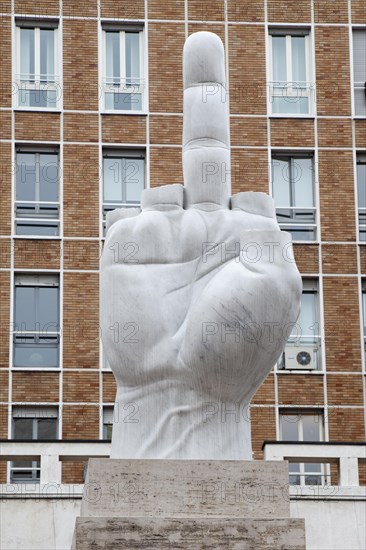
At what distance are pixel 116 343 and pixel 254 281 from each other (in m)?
1.58

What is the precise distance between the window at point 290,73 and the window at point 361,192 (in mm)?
1536

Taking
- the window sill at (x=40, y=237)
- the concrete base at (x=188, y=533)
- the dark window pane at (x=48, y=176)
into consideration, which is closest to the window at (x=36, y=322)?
the window sill at (x=40, y=237)

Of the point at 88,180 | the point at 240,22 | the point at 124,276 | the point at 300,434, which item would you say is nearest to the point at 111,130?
the point at 88,180

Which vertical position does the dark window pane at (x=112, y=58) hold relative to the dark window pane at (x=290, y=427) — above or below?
above

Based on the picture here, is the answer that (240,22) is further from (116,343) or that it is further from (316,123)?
(116,343)

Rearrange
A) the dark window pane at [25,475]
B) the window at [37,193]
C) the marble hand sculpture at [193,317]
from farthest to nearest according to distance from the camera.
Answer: the window at [37,193] < the dark window pane at [25,475] < the marble hand sculpture at [193,317]

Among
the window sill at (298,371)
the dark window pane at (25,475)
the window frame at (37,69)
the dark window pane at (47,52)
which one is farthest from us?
the dark window pane at (47,52)

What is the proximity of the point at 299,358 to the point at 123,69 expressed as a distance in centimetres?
733

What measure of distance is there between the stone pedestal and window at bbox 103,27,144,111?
22.3 metres

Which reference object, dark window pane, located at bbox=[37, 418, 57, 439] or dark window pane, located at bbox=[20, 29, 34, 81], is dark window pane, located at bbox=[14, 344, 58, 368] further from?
dark window pane, located at bbox=[20, 29, 34, 81]

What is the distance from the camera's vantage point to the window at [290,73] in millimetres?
40719

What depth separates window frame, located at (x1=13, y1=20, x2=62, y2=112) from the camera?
131ft

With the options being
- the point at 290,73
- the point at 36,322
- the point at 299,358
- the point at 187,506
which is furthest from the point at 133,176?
the point at 187,506

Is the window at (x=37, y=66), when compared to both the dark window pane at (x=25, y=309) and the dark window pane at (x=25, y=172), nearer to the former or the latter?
the dark window pane at (x=25, y=172)
